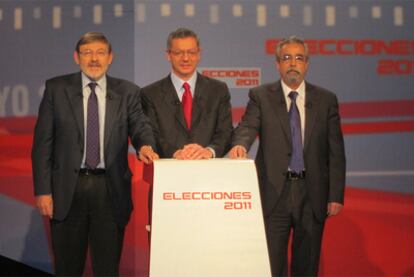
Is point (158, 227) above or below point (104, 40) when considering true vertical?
below

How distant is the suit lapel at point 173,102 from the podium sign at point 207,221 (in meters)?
0.83

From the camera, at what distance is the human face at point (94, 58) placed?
3420 millimetres

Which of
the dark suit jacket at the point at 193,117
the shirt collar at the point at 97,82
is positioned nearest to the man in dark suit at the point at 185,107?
the dark suit jacket at the point at 193,117

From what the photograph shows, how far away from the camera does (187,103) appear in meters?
3.54

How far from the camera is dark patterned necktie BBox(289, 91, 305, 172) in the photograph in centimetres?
360

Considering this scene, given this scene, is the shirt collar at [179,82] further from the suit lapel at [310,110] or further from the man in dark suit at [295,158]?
the suit lapel at [310,110]

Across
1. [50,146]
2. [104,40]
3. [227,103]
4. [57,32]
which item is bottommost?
[50,146]

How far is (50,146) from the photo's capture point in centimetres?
334

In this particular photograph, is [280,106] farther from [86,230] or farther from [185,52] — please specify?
[86,230]

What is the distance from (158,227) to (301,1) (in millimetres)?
2820

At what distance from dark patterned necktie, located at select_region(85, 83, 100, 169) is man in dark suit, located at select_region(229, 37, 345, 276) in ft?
2.77

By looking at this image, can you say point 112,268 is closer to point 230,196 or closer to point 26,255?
point 230,196

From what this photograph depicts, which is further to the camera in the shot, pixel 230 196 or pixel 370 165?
pixel 370 165

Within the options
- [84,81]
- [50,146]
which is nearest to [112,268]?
[50,146]
